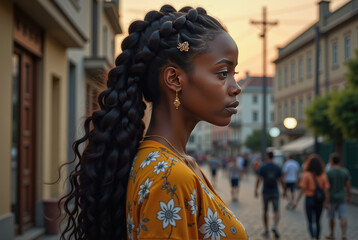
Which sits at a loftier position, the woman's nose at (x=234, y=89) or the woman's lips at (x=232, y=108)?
the woman's nose at (x=234, y=89)

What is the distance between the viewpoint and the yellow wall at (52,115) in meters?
9.31

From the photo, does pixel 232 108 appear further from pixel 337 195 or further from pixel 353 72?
pixel 353 72

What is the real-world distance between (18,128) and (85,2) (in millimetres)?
5537

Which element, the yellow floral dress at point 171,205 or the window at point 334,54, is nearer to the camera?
the yellow floral dress at point 171,205

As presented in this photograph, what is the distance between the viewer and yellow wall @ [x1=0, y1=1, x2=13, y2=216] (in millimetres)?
6797

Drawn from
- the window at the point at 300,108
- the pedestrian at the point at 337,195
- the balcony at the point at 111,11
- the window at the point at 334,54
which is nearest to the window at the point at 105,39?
the balcony at the point at 111,11

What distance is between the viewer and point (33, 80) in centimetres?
909

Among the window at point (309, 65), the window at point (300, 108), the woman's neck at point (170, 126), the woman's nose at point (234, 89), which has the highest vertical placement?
the window at point (309, 65)

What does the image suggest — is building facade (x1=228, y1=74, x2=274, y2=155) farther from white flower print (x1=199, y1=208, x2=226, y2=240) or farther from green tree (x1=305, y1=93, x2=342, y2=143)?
white flower print (x1=199, y1=208, x2=226, y2=240)

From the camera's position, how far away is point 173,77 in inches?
65.1

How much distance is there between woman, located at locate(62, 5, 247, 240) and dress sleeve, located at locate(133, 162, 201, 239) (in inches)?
2.4

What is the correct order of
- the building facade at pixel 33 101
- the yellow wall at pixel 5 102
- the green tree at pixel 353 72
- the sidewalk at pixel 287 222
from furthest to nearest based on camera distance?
the green tree at pixel 353 72 < the sidewalk at pixel 287 222 < the building facade at pixel 33 101 < the yellow wall at pixel 5 102

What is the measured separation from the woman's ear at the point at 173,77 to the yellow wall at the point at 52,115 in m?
8.03

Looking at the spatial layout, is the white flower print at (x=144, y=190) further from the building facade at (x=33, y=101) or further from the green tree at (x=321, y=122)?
the green tree at (x=321, y=122)
